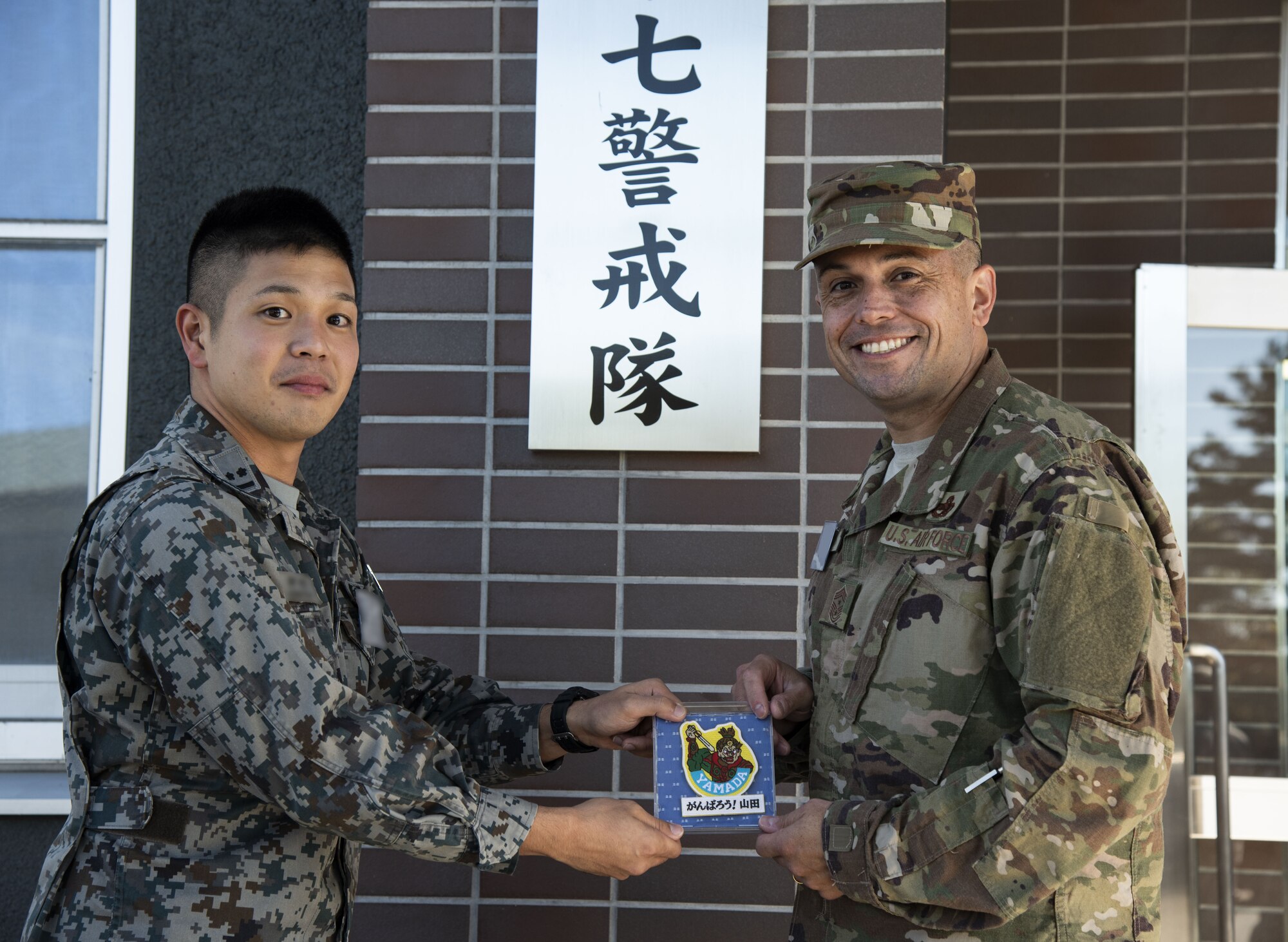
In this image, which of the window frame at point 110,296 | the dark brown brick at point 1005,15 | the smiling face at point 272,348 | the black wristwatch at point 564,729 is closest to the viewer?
the smiling face at point 272,348

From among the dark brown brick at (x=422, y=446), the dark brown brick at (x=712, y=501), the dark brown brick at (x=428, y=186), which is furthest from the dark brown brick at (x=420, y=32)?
the dark brown brick at (x=712, y=501)

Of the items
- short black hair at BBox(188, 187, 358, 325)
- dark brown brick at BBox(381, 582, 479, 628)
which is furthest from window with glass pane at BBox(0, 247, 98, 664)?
short black hair at BBox(188, 187, 358, 325)

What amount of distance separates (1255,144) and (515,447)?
2.84 meters

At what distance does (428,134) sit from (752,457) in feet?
3.61

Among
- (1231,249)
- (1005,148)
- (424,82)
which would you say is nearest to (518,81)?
(424,82)

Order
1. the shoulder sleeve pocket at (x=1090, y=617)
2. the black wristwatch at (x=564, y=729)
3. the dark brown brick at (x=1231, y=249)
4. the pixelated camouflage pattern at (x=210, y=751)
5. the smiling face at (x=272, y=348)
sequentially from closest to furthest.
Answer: the shoulder sleeve pocket at (x=1090, y=617) < the pixelated camouflage pattern at (x=210, y=751) < the smiling face at (x=272, y=348) < the black wristwatch at (x=564, y=729) < the dark brown brick at (x=1231, y=249)

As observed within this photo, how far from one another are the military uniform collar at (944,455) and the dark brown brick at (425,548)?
1092 millimetres

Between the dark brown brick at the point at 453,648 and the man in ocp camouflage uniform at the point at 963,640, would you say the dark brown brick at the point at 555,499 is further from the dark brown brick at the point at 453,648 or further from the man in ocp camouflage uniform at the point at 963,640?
the man in ocp camouflage uniform at the point at 963,640

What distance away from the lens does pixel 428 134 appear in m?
2.69

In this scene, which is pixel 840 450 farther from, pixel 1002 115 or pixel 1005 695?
pixel 1002 115

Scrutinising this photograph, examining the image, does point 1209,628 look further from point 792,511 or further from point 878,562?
point 878,562

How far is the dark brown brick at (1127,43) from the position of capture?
152 inches

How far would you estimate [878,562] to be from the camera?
1.83 meters

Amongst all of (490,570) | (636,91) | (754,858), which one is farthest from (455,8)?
(754,858)
